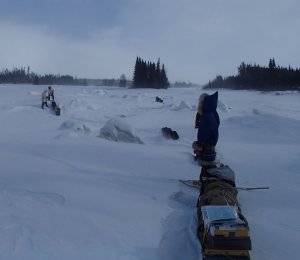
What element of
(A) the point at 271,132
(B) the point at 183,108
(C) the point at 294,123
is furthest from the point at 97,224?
(B) the point at 183,108

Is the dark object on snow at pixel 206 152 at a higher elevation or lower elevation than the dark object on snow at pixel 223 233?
higher

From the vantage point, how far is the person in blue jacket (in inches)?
269

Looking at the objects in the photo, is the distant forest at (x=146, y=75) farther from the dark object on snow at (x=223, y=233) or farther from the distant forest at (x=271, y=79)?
the dark object on snow at (x=223, y=233)

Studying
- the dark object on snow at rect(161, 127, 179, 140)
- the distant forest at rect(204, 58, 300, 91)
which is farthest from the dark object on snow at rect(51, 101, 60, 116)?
the distant forest at rect(204, 58, 300, 91)

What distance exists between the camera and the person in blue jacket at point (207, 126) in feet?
22.4

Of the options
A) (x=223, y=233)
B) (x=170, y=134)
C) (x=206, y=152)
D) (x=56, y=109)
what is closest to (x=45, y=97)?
(x=56, y=109)

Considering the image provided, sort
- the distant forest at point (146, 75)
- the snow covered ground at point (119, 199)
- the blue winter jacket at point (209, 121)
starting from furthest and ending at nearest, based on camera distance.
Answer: the distant forest at point (146, 75) < the blue winter jacket at point (209, 121) < the snow covered ground at point (119, 199)

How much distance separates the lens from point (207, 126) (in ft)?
22.5

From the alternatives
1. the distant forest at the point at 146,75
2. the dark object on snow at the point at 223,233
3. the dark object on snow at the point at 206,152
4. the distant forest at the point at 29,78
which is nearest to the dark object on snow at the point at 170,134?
the dark object on snow at the point at 206,152

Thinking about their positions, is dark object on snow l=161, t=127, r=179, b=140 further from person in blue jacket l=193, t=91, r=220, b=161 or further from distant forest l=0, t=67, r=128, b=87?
distant forest l=0, t=67, r=128, b=87

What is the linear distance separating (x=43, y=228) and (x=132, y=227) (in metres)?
1.05

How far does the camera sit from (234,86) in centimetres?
8038

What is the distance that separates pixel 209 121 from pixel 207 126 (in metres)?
0.10

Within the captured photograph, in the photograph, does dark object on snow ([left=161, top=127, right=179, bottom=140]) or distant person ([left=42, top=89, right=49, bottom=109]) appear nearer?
dark object on snow ([left=161, top=127, right=179, bottom=140])
